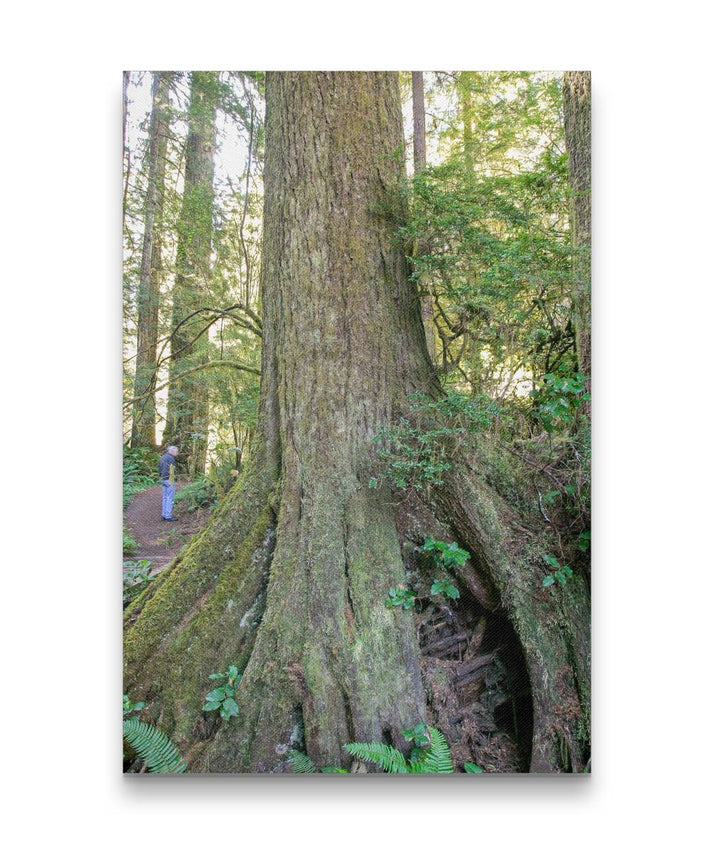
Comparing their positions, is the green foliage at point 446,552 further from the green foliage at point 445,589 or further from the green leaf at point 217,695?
the green leaf at point 217,695

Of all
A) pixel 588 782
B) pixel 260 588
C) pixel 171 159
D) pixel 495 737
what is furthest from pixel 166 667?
pixel 171 159

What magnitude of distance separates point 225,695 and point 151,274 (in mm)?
2119

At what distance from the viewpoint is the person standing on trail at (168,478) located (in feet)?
9.51

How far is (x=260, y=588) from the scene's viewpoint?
2.84 meters

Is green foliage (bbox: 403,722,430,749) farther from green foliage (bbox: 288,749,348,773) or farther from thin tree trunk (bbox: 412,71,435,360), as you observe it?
thin tree trunk (bbox: 412,71,435,360)

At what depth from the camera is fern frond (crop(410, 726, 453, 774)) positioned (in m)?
2.72

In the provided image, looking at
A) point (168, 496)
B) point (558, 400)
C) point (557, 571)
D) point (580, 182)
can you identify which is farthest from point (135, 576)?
point (580, 182)

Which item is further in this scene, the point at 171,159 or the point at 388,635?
the point at 171,159

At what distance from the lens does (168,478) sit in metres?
2.90

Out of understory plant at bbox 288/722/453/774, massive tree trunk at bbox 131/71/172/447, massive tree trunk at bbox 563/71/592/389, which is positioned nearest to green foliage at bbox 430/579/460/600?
understory plant at bbox 288/722/453/774

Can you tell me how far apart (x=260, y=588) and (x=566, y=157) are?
8.68 ft

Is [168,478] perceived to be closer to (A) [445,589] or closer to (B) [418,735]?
(A) [445,589]
